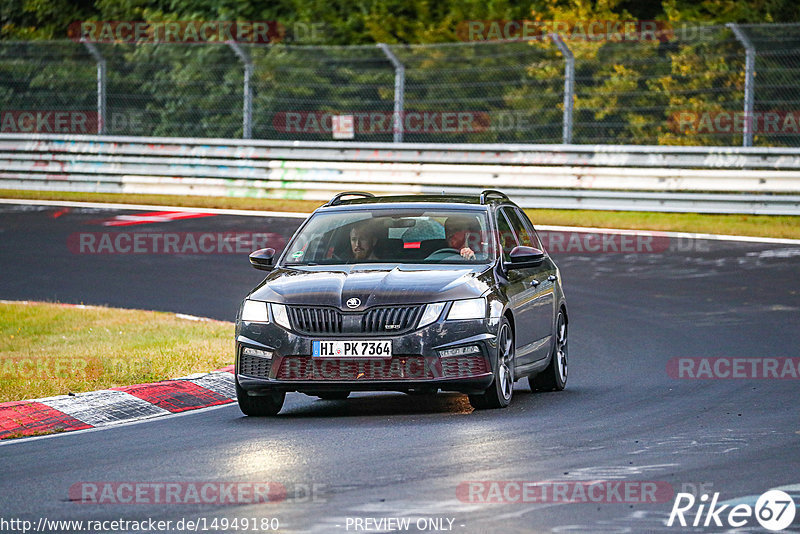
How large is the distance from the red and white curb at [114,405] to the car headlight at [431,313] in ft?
6.51

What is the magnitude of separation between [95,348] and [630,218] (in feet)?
43.1

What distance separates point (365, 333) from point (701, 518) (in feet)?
12.1

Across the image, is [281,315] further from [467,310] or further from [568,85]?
[568,85]

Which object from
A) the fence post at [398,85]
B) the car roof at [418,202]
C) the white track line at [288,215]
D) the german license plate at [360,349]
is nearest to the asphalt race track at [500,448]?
the german license plate at [360,349]

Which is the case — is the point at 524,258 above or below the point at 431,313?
above

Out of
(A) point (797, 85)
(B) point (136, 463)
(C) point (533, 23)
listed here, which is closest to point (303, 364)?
(B) point (136, 463)

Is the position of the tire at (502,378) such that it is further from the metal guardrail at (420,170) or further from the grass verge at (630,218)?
the metal guardrail at (420,170)

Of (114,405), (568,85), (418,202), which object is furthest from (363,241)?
(568,85)

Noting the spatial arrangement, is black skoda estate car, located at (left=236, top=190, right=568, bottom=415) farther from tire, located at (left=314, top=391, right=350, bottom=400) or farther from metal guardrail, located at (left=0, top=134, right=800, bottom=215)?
metal guardrail, located at (left=0, top=134, right=800, bottom=215)

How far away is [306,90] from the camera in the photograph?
28672mm

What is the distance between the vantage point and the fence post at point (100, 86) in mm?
Result: 29188

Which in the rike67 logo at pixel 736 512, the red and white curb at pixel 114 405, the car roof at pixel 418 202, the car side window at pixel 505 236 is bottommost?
the red and white curb at pixel 114 405

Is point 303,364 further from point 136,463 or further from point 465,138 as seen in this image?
point 465,138

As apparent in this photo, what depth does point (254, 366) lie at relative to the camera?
10164 millimetres
